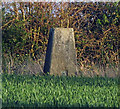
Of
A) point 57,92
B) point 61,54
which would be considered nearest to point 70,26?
point 61,54

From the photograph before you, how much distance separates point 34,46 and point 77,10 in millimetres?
1859

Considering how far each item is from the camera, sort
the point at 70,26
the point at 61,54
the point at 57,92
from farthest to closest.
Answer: the point at 70,26, the point at 61,54, the point at 57,92

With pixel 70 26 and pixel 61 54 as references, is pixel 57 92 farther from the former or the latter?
pixel 70 26

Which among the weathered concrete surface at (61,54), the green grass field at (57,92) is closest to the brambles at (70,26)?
the weathered concrete surface at (61,54)

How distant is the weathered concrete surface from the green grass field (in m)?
0.75

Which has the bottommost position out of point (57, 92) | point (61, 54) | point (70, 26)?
point (57, 92)

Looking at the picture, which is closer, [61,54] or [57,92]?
[57,92]

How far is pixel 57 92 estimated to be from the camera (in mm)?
4734

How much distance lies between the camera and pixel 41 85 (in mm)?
5305

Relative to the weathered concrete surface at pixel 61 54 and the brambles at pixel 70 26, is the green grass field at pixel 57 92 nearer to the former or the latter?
the weathered concrete surface at pixel 61 54

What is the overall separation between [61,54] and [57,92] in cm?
217

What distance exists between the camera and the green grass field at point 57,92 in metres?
4.10

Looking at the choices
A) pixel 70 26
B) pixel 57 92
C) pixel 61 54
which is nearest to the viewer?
pixel 57 92

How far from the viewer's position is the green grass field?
4098 millimetres
